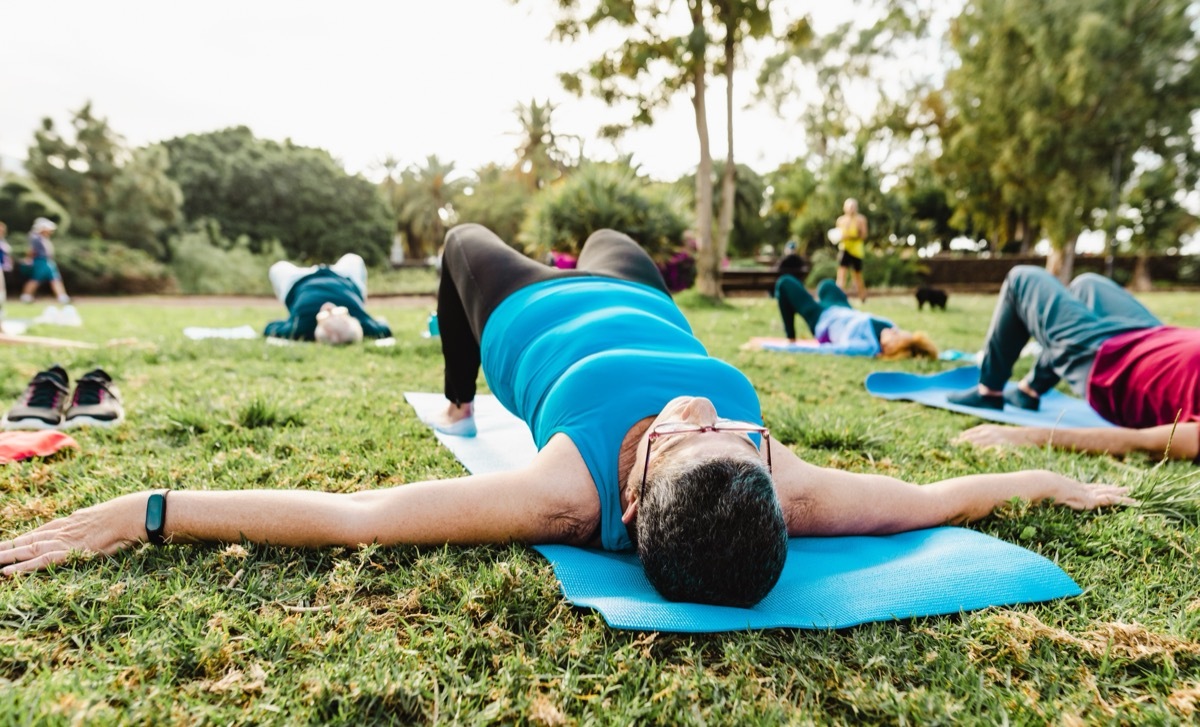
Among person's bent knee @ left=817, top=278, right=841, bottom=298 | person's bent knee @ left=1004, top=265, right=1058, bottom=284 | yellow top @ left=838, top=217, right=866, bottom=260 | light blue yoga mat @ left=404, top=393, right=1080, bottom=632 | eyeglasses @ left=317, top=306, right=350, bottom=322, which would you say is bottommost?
light blue yoga mat @ left=404, top=393, right=1080, bottom=632

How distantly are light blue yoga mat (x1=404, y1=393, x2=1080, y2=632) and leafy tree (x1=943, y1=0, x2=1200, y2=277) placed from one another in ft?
73.5

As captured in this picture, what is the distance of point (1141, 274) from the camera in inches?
980

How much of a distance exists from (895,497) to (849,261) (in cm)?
1240

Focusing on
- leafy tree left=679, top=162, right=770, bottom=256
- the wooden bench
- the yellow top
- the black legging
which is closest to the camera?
the black legging

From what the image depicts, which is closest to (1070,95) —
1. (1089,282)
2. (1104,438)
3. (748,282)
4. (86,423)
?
(748,282)

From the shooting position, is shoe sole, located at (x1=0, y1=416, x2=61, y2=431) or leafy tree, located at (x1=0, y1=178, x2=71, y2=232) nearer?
shoe sole, located at (x1=0, y1=416, x2=61, y2=431)

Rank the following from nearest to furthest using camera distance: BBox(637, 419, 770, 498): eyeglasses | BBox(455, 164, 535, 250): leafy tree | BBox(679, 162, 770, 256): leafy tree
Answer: BBox(637, 419, 770, 498): eyeglasses < BBox(679, 162, 770, 256): leafy tree < BBox(455, 164, 535, 250): leafy tree

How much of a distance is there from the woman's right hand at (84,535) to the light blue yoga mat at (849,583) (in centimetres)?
114

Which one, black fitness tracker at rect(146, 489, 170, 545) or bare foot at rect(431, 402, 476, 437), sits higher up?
black fitness tracker at rect(146, 489, 170, 545)

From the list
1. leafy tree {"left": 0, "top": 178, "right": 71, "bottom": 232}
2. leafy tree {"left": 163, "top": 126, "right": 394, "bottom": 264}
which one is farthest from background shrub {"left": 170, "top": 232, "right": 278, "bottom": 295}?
leafy tree {"left": 0, "top": 178, "right": 71, "bottom": 232}

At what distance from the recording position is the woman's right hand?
1810 mm

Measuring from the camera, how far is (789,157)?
36.6 m

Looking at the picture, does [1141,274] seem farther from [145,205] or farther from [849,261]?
[145,205]

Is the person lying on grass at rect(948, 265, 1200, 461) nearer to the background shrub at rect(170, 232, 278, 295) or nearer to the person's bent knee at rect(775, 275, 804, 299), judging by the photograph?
the person's bent knee at rect(775, 275, 804, 299)
